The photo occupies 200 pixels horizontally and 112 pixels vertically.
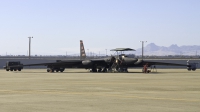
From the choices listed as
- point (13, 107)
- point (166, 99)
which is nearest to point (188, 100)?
point (166, 99)

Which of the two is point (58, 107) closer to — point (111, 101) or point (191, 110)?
point (111, 101)

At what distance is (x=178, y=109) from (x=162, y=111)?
0.85m

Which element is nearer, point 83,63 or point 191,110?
point 191,110

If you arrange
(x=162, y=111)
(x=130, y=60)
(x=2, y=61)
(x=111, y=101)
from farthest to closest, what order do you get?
1. (x=2, y=61)
2. (x=130, y=60)
3. (x=111, y=101)
4. (x=162, y=111)

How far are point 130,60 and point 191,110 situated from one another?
4351 cm

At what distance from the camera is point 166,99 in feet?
66.6

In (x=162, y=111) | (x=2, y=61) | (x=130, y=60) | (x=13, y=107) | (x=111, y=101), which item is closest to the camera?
(x=162, y=111)

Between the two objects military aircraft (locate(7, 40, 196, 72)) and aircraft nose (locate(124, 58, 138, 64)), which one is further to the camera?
military aircraft (locate(7, 40, 196, 72))

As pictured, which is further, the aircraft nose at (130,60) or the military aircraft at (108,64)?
the military aircraft at (108,64)

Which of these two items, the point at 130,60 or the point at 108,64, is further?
the point at 108,64

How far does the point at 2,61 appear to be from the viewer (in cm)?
9694

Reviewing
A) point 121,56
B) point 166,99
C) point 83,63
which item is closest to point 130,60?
point 121,56

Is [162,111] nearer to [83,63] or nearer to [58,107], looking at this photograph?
[58,107]

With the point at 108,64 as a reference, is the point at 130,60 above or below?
above
